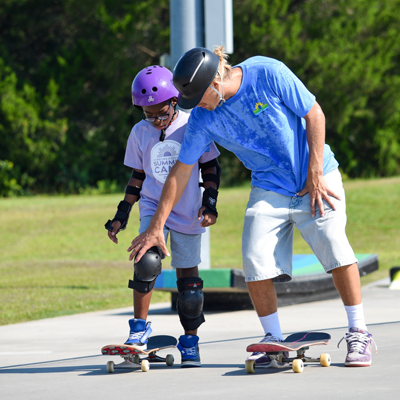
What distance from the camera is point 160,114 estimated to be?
158 inches

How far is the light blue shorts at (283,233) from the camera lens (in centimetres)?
360

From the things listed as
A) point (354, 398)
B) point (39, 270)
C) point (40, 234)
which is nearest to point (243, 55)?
point (40, 234)

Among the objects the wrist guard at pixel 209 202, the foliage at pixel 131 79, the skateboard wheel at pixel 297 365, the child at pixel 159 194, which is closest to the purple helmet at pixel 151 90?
the child at pixel 159 194

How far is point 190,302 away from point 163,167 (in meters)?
0.78

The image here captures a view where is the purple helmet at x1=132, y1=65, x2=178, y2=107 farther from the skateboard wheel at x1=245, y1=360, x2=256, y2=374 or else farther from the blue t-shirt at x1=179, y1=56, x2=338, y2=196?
the skateboard wheel at x1=245, y1=360, x2=256, y2=374

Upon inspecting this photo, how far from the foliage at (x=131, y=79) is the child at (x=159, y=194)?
17.3 metres

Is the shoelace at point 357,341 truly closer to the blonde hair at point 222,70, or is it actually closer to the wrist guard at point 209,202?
the wrist guard at point 209,202

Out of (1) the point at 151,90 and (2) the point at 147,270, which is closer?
(2) the point at 147,270

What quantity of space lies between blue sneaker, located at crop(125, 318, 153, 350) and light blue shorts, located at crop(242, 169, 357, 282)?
0.66 m

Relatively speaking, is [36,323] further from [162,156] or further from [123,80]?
[123,80]

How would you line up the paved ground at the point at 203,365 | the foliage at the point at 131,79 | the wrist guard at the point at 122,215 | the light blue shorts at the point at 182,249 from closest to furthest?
the paved ground at the point at 203,365 → the light blue shorts at the point at 182,249 → the wrist guard at the point at 122,215 → the foliage at the point at 131,79

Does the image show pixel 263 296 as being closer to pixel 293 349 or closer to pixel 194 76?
pixel 293 349

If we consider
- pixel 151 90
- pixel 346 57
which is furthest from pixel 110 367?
pixel 346 57

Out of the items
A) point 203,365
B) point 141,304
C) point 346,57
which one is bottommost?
point 203,365
